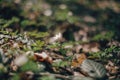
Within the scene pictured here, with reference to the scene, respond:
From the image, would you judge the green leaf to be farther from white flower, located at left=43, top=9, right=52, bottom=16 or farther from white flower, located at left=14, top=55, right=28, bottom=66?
white flower, located at left=43, top=9, right=52, bottom=16

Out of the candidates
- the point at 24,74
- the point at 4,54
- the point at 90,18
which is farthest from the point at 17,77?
the point at 90,18

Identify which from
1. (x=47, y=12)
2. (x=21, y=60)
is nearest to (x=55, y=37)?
(x=21, y=60)

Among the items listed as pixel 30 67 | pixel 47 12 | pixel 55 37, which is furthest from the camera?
pixel 47 12

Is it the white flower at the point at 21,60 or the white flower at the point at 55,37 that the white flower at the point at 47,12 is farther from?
the white flower at the point at 21,60

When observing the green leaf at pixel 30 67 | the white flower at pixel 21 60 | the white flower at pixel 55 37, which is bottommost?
the green leaf at pixel 30 67

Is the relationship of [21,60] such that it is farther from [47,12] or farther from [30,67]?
[47,12]

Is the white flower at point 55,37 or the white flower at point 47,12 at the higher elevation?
the white flower at point 47,12

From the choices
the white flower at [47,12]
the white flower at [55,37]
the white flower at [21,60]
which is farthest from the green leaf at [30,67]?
the white flower at [47,12]

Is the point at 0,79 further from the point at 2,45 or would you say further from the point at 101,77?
the point at 101,77

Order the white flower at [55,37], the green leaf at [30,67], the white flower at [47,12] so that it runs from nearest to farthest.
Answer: the green leaf at [30,67], the white flower at [55,37], the white flower at [47,12]

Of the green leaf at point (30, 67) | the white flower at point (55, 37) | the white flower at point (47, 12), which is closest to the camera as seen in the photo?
the green leaf at point (30, 67)

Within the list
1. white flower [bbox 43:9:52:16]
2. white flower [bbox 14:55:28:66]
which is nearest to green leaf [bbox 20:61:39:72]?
white flower [bbox 14:55:28:66]
